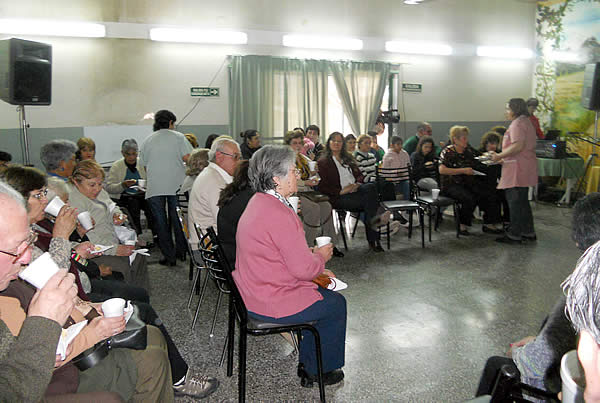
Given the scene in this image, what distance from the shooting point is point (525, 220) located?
5523 millimetres

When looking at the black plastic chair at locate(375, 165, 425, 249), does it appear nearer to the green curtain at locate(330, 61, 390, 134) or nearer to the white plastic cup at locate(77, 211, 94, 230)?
the green curtain at locate(330, 61, 390, 134)

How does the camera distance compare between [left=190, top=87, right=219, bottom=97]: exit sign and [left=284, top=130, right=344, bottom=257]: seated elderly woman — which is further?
[left=190, top=87, right=219, bottom=97]: exit sign

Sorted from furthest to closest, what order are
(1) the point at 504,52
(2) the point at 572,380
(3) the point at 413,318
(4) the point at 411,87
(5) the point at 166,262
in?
(1) the point at 504,52
(4) the point at 411,87
(5) the point at 166,262
(3) the point at 413,318
(2) the point at 572,380

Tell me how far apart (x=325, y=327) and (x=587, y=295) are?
1701mm

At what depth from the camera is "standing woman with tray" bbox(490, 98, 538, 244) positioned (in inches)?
212

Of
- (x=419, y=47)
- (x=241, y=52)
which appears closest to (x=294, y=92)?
(x=241, y=52)

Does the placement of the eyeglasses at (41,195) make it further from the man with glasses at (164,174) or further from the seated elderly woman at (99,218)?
the man with glasses at (164,174)

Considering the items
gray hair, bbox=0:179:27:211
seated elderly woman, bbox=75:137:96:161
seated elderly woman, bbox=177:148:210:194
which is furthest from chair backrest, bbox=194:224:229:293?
seated elderly woman, bbox=75:137:96:161

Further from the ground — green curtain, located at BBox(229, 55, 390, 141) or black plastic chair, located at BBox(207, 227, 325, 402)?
green curtain, located at BBox(229, 55, 390, 141)

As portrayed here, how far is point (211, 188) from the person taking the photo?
357 centimetres

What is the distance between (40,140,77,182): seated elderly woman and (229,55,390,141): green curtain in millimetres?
4001

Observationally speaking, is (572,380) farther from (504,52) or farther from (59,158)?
(504,52)

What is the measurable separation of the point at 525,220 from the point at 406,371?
138 inches

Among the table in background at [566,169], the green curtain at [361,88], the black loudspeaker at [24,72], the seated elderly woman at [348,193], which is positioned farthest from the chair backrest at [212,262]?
the table in background at [566,169]
